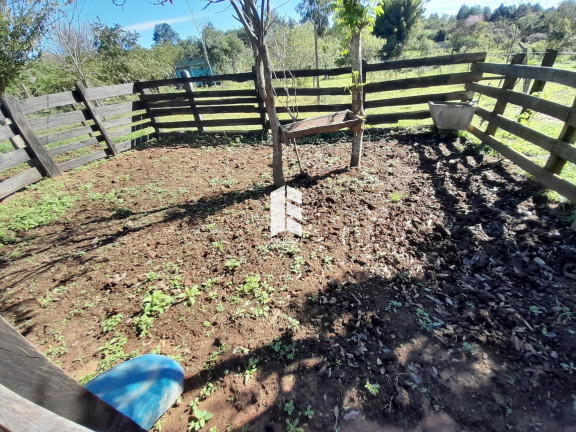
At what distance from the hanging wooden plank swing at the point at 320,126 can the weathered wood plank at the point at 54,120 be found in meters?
5.71

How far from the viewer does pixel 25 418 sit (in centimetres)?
62

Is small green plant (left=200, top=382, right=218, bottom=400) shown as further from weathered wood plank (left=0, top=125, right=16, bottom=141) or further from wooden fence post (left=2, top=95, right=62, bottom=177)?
wooden fence post (left=2, top=95, right=62, bottom=177)

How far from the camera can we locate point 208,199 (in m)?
4.61

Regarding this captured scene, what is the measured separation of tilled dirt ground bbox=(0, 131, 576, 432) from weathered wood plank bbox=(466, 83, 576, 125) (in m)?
0.93

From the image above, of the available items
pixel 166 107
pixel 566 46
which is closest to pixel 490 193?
pixel 166 107

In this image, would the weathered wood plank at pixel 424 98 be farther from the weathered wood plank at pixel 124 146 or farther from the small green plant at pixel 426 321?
the weathered wood plank at pixel 124 146

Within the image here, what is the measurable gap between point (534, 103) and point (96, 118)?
9.36m

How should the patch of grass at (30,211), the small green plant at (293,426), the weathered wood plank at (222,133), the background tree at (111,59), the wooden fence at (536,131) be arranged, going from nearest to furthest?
the small green plant at (293,426) → the wooden fence at (536,131) → the patch of grass at (30,211) → the weathered wood plank at (222,133) → the background tree at (111,59)

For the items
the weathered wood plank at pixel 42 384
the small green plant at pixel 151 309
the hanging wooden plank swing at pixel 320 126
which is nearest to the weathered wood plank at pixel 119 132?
the hanging wooden plank swing at pixel 320 126

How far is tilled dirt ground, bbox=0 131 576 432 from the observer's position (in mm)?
1836

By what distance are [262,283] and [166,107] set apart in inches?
308

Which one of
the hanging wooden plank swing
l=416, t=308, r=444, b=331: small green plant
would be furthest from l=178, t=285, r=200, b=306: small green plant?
the hanging wooden plank swing

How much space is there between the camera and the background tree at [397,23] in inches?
1352

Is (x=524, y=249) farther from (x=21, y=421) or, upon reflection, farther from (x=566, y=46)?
(x=566, y=46)
